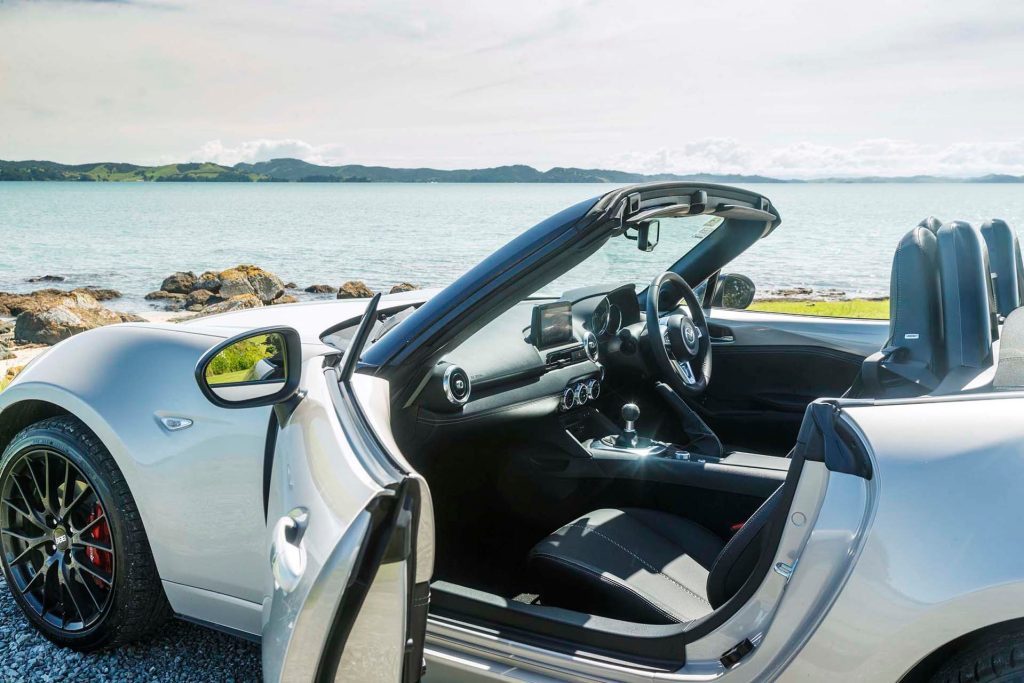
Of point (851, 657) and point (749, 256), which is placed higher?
point (749, 256)

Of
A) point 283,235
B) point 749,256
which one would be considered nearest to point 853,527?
point 749,256

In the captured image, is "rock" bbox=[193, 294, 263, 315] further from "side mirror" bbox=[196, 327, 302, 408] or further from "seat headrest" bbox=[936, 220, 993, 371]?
"seat headrest" bbox=[936, 220, 993, 371]

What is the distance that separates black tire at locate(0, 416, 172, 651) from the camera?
2660 mm

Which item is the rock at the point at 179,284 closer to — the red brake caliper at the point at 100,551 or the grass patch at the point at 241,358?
the red brake caliper at the point at 100,551

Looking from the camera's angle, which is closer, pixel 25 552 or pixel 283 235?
pixel 25 552

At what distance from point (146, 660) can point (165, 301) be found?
84.7ft

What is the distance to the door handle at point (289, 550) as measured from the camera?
5.23ft

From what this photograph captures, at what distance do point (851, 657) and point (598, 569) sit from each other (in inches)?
36.0

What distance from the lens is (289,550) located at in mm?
1643

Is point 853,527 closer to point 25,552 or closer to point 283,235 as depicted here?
point 25,552

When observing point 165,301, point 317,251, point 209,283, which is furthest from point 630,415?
point 317,251

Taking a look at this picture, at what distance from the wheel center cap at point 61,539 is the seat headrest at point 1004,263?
3.20 meters

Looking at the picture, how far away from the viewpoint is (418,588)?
157 cm

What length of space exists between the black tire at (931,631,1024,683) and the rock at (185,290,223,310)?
25.7 m
